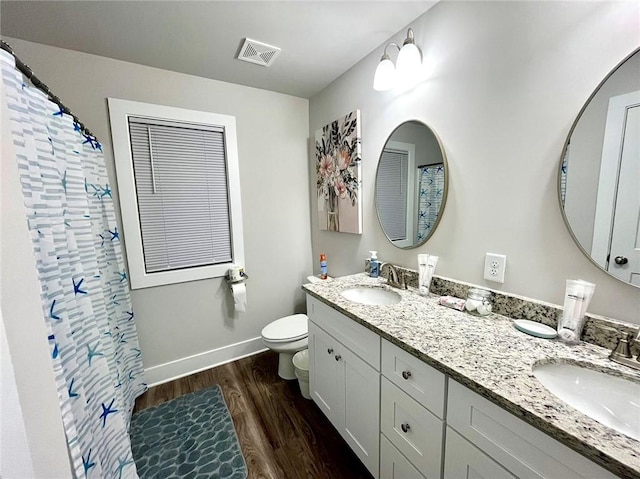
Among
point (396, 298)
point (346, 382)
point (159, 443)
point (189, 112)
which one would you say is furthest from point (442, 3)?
point (159, 443)

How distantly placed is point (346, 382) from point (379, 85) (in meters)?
1.62

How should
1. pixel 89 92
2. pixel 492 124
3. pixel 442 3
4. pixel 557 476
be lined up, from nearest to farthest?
pixel 557 476 < pixel 492 124 < pixel 442 3 < pixel 89 92

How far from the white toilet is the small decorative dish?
1.17 meters

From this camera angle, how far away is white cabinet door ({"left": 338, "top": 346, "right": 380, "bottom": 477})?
1107mm

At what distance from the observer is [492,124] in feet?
3.63

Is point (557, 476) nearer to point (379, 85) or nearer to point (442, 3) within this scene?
point (379, 85)

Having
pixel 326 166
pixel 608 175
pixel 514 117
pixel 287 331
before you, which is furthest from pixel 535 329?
pixel 326 166

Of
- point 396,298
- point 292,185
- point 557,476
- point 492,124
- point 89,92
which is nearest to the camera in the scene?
point 557,476

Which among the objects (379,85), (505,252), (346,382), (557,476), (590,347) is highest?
(379,85)

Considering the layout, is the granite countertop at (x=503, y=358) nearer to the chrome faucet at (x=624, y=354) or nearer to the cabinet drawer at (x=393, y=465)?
the chrome faucet at (x=624, y=354)

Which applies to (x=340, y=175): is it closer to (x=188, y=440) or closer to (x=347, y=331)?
(x=347, y=331)

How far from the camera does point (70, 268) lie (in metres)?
0.94

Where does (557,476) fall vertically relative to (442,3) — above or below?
below

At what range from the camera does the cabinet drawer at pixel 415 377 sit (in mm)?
819
